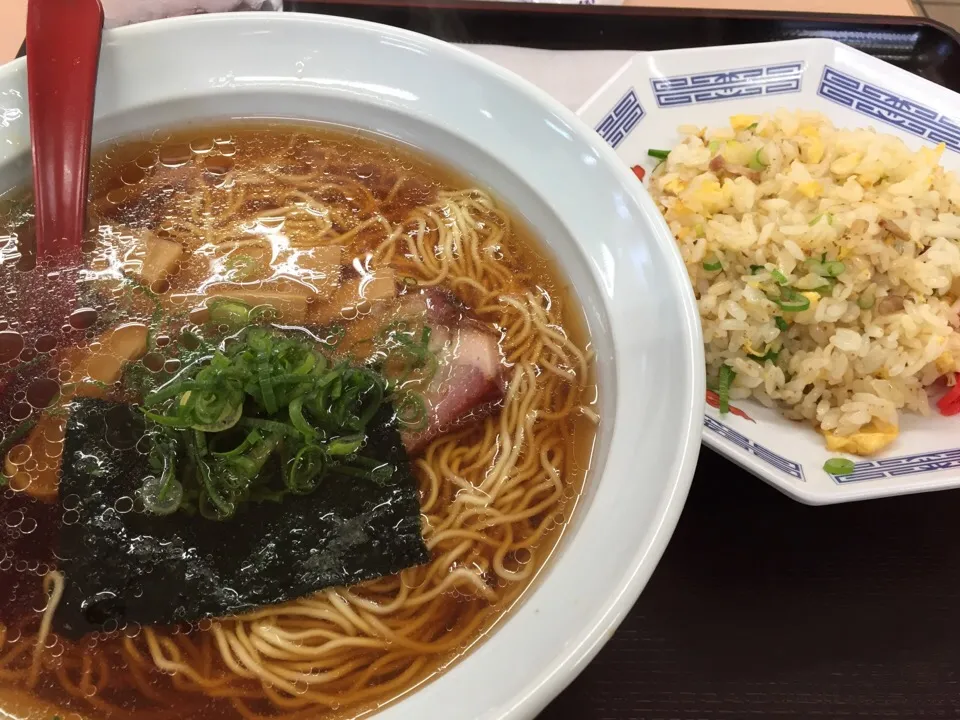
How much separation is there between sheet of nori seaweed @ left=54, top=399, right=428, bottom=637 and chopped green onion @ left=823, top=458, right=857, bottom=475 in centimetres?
86

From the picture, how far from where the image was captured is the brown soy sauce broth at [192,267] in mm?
1114

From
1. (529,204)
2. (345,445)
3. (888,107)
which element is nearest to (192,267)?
(345,445)

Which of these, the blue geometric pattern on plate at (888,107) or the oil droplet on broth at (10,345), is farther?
the blue geometric pattern on plate at (888,107)

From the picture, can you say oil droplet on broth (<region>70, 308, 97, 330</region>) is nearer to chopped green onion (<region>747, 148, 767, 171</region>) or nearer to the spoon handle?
the spoon handle

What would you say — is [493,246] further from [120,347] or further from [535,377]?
[120,347]

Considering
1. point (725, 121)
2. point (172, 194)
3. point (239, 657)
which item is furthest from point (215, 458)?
point (725, 121)

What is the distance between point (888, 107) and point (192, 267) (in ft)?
6.68

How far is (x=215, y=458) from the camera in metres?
1.20

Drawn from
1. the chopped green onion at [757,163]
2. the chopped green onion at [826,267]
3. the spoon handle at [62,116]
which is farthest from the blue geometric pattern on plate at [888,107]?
the spoon handle at [62,116]

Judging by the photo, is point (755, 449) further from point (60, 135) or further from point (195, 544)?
point (60, 135)

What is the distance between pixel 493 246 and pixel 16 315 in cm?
102

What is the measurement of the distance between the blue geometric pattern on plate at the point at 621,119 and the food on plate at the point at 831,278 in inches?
9.8

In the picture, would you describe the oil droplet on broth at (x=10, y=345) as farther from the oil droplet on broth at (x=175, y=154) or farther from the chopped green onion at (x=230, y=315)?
the oil droplet on broth at (x=175, y=154)

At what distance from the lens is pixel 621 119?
2.04m
